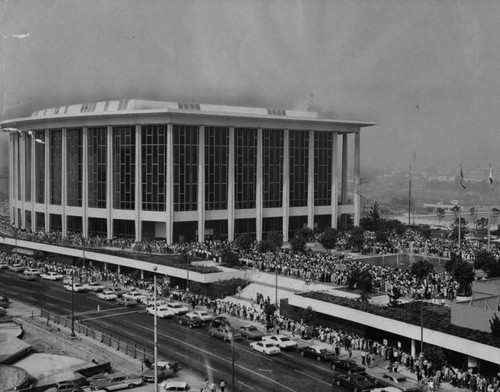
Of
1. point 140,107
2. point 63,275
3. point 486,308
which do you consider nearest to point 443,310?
point 486,308

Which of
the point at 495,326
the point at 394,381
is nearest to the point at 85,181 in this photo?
the point at 394,381

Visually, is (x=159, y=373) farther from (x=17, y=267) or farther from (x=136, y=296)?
(x=17, y=267)

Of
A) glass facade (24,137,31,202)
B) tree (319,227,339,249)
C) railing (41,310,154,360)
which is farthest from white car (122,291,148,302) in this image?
glass facade (24,137,31,202)

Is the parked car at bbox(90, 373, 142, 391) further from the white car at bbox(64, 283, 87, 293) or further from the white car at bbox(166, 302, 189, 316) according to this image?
the white car at bbox(64, 283, 87, 293)

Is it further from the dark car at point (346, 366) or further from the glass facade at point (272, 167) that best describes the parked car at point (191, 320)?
the glass facade at point (272, 167)

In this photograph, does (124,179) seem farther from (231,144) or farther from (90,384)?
(90,384)

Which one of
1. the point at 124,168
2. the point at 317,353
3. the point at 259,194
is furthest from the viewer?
the point at 259,194
